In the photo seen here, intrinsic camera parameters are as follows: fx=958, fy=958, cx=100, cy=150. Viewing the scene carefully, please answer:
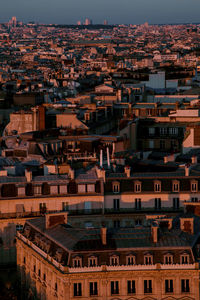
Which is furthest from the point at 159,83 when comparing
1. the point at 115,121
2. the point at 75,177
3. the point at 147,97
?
the point at 75,177

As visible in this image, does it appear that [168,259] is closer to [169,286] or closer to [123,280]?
[169,286]

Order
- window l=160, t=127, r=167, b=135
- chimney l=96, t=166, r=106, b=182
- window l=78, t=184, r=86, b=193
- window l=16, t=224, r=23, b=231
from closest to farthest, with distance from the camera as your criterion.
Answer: window l=16, t=224, r=23, b=231 → window l=78, t=184, r=86, b=193 → chimney l=96, t=166, r=106, b=182 → window l=160, t=127, r=167, b=135

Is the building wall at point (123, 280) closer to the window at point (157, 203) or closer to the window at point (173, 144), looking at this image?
the window at point (157, 203)

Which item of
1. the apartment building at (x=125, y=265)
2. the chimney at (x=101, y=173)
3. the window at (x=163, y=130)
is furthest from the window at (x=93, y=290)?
the window at (x=163, y=130)

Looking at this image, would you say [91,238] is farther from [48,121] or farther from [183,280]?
[48,121]

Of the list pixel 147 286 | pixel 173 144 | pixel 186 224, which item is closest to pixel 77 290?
pixel 147 286

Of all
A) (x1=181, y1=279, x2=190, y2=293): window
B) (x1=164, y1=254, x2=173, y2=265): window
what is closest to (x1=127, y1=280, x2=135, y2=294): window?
(x1=164, y1=254, x2=173, y2=265): window

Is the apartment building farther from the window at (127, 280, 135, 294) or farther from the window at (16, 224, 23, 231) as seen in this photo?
the window at (16, 224, 23, 231)

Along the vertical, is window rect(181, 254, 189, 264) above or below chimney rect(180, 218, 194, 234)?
below
